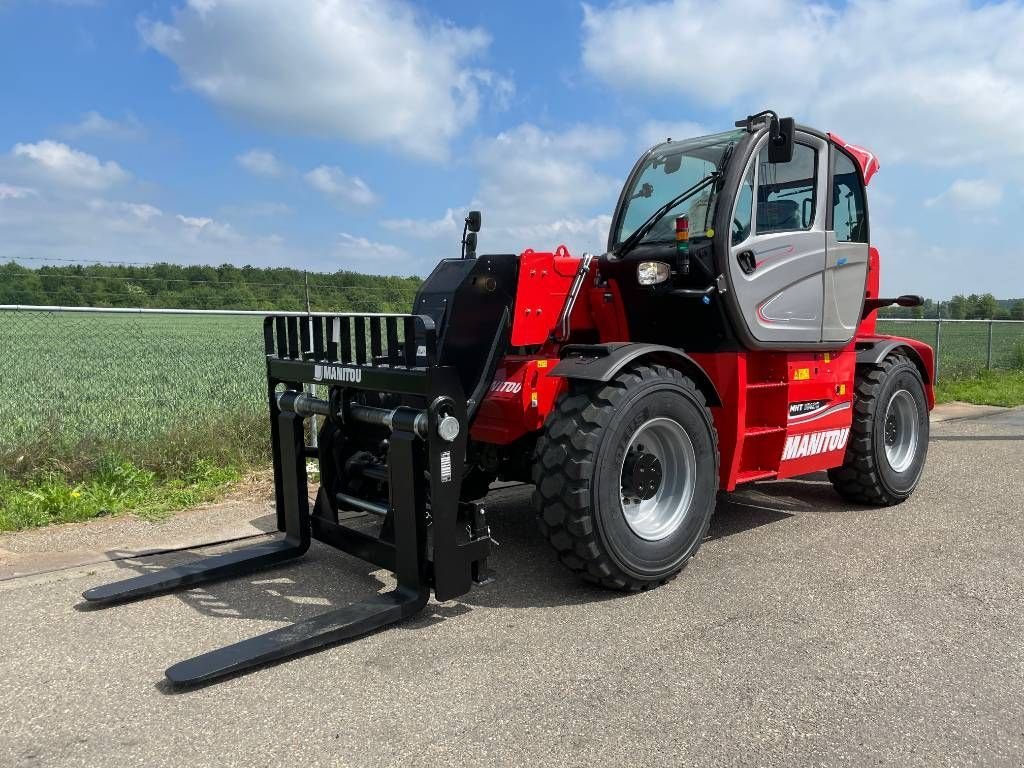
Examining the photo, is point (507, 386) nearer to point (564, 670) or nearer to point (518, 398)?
point (518, 398)

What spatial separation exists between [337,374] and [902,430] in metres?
4.53

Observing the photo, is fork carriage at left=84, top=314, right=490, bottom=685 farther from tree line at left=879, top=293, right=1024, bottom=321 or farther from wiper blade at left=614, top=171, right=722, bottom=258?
tree line at left=879, top=293, right=1024, bottom=321

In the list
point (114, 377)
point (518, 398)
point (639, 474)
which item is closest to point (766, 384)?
point (639, 474)

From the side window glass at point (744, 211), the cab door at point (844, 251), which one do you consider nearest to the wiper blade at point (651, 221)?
the side window glass at point (744, 211)

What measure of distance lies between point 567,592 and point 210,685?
1.78 meters

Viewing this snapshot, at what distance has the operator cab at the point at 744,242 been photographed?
4.74 m

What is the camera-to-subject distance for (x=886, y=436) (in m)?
6.13

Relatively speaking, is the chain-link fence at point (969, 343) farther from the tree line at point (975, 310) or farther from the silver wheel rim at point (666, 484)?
the silver wheel rim at point (666, 484)

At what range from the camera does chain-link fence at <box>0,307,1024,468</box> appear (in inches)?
243

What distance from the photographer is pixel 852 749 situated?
266cm

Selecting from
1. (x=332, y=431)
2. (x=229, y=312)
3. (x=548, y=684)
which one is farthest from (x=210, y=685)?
(x=229, y=312)

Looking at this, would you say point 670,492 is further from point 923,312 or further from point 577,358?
point 923,312

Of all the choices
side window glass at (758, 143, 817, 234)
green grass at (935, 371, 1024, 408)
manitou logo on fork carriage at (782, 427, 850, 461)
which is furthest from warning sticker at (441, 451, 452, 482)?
green grass at (935, 371, 1024, 408)

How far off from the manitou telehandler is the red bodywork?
1cm
